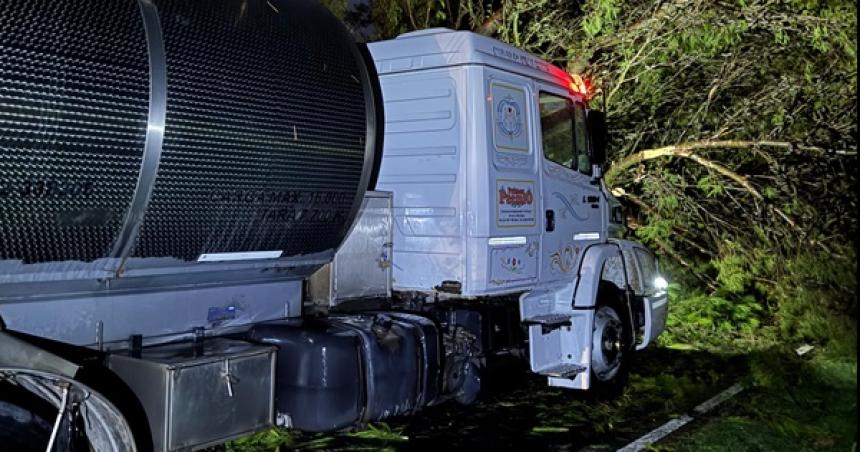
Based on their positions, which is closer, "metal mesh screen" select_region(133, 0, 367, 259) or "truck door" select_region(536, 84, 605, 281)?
"metal mesh screen" select_region(133, 0, 367, 259)

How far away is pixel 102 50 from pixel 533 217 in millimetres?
4013

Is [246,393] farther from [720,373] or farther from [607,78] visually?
[607,78]

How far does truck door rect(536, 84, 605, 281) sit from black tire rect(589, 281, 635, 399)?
571 millimetres

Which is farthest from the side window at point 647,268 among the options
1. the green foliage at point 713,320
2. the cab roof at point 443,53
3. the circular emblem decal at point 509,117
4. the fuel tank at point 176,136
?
the fuel tank at point 176,136

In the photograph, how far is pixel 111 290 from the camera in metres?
4.25

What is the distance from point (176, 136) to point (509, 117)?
322cm

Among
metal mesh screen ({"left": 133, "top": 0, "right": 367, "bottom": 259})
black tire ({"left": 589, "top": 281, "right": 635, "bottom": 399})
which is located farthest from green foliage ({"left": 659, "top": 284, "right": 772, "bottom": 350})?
metal mesh screen ({"left": 133, "top": 0, "right": 367, "bottom": 259})

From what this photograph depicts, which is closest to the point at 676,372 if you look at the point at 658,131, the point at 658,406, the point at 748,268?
the point at 658,406

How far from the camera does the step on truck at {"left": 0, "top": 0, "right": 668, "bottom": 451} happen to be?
3719mm

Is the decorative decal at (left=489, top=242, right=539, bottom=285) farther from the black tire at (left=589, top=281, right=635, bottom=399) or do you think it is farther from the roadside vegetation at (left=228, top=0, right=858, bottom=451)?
the roadside vegetation at (left=228, top=0, right=858, bottom=451)

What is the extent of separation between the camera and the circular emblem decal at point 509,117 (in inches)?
252

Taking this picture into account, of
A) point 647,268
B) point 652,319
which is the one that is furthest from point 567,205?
point 652,319

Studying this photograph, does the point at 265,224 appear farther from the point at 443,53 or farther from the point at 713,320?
the point at 713,320

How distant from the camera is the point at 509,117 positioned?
257 inches
